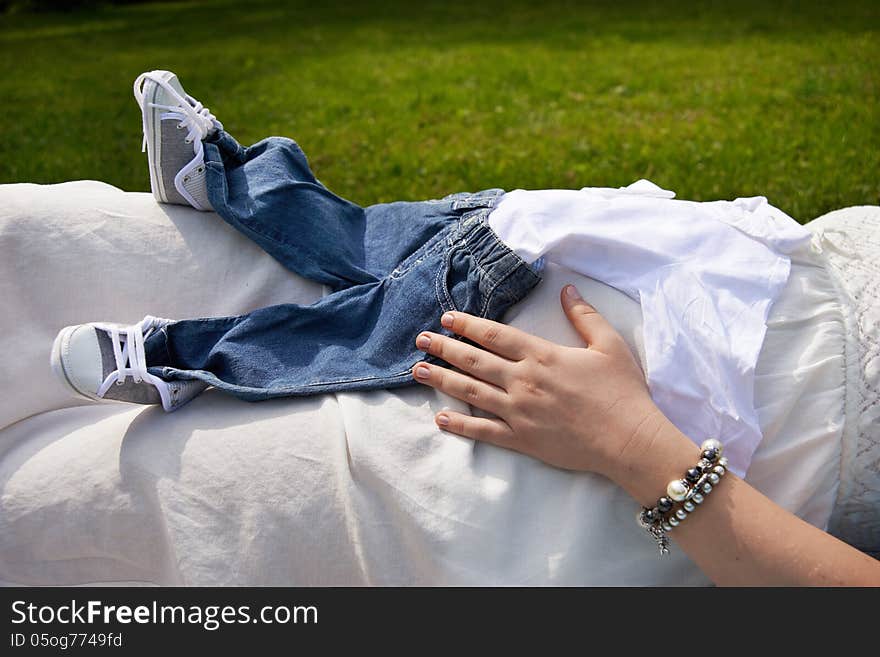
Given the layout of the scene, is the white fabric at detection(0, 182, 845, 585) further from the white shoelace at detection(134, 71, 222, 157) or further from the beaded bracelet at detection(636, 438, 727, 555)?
the white shoelace at detection(134, 71, 222, 157)

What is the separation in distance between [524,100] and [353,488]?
466 centimetres

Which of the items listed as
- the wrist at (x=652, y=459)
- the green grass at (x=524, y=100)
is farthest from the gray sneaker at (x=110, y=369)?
the green grass at (x=524, y=100)

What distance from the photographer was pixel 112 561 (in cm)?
168

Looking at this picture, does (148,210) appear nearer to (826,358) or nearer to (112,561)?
(112,561)

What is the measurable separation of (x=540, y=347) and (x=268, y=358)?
606 millimetres

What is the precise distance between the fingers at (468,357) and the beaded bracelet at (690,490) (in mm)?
387

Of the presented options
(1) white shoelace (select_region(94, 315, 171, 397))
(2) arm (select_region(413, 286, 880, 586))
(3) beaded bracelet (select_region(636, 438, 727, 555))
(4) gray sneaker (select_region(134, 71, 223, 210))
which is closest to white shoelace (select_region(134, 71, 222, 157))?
(4) gray sneaker (select_region(134, 71, 223, 210))

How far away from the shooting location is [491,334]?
67.5 inches

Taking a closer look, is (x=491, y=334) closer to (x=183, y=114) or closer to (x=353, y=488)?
(x=353, y=488)

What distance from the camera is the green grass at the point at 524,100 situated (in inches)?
172

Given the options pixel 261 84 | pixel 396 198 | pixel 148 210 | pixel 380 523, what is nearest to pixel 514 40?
pixel 261 84

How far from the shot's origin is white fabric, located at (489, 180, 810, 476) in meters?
1.62

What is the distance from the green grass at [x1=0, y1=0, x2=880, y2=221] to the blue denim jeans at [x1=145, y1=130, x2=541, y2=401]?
2229mm
